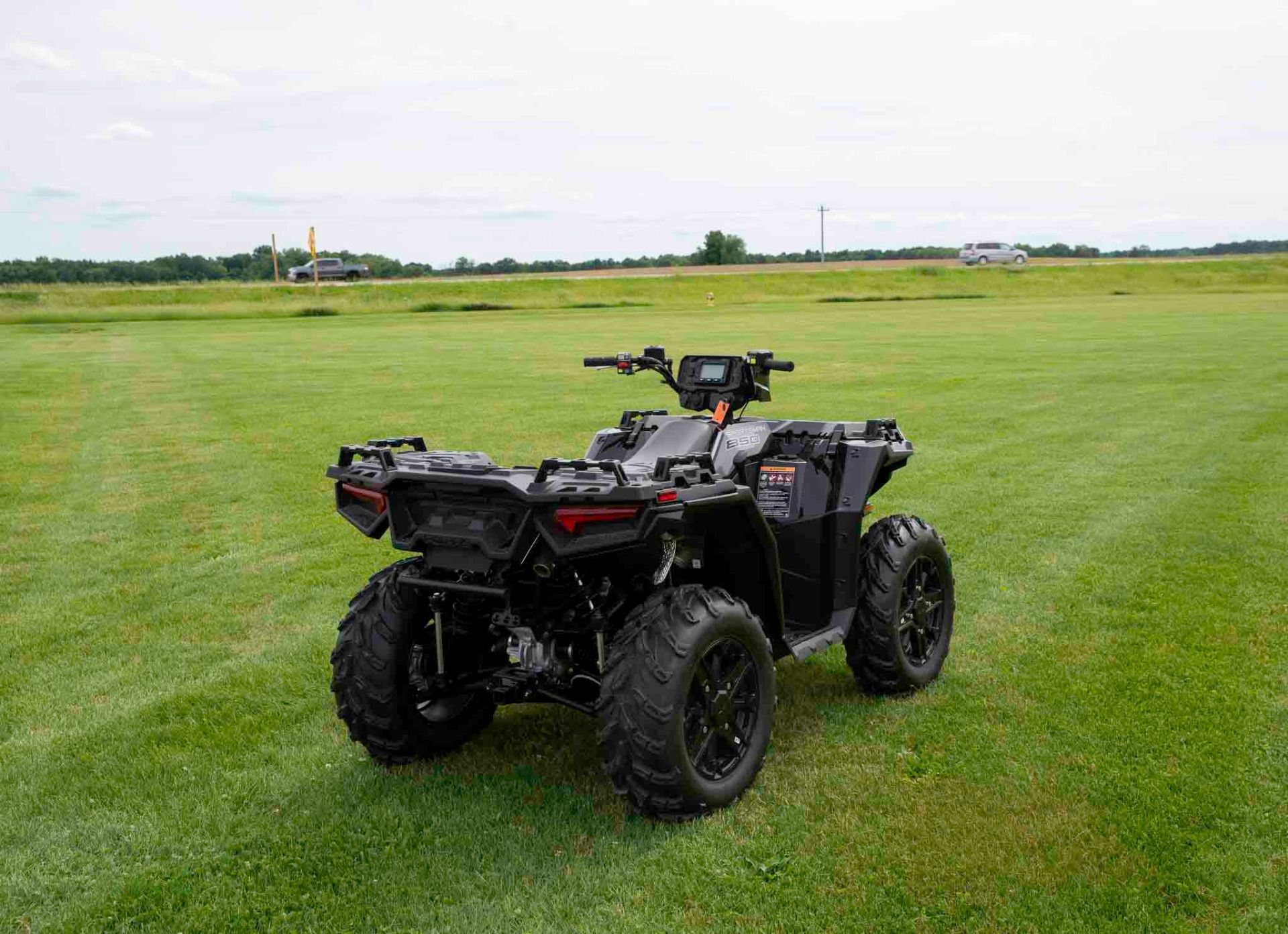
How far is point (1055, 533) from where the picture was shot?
9961mm

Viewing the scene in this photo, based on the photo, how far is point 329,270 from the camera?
8294 cm

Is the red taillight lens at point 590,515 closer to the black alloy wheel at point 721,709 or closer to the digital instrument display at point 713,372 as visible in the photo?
the black alloy wheel at point 721,709

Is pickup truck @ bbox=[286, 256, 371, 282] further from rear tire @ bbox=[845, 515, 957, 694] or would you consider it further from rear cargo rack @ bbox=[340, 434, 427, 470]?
rear cargo rack @ bbox=[340, 434, 427, 470]

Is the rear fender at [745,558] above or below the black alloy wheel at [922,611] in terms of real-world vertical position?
above

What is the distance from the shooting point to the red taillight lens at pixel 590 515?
13.8ft

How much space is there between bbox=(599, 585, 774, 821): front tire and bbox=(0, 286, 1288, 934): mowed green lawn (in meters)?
0.18

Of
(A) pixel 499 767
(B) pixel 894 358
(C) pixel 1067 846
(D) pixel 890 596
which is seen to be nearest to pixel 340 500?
(A) pixel 499 767

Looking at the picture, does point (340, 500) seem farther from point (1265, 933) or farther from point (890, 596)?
point (1265, 933)

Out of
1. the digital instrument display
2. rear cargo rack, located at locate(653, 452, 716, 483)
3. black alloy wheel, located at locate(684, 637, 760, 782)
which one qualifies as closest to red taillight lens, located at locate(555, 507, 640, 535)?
rear cargo rack, located at locate(653, 452, 716, 483)

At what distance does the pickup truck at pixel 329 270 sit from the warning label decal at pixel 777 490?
7928cm

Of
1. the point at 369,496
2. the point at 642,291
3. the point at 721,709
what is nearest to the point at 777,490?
the point at 721,709

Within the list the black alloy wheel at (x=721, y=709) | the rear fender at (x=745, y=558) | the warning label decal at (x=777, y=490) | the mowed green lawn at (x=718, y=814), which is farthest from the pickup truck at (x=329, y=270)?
the black alloy wheel at (x=721, y=709)

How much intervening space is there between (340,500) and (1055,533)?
22.5 feet

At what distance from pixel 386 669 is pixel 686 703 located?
1319mm
